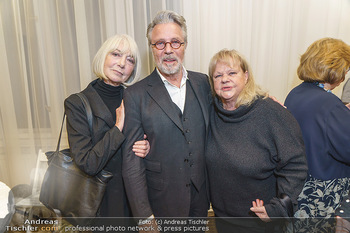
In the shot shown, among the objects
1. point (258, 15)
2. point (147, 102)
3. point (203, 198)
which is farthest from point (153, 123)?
point (258, 15)

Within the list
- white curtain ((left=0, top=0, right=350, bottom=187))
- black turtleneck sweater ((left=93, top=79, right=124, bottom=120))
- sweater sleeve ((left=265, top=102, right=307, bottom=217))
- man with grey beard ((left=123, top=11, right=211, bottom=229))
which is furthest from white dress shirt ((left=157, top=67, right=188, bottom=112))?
white curtain ((left=0, top=0, right=350, bottom=187))

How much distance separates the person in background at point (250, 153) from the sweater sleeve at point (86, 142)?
21.8 inches

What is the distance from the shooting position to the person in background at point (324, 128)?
1.30 meters

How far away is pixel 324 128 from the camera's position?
132cm

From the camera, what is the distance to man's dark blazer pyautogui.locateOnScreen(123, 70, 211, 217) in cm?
129

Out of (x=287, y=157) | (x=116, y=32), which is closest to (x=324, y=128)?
(x=287, y=157)

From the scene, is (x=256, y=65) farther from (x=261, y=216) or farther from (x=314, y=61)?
(x=261, y=216)

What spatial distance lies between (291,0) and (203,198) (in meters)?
1.78

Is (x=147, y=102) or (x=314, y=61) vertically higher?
(x=314, y=61)

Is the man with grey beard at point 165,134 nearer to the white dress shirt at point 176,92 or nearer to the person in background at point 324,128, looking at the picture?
the white dress shirt at point 176,92

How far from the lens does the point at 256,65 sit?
2068 millimetres

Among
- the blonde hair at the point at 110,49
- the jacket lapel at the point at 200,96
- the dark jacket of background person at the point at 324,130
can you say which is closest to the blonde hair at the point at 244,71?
the jacket lapel at the point at 200,96

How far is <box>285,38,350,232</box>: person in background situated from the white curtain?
66cm

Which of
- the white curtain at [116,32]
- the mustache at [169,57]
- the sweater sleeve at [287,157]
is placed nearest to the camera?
the sweater sleeve at [287,157]
